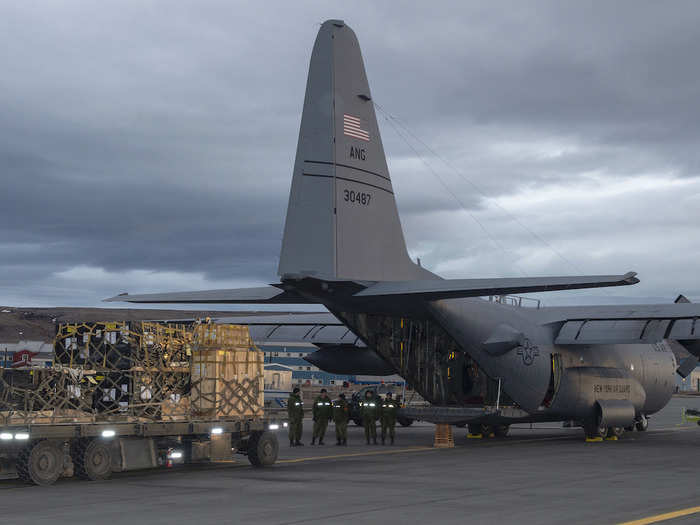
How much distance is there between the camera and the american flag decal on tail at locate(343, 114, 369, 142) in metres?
20.4

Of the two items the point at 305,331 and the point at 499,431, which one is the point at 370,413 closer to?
the point at 305,331

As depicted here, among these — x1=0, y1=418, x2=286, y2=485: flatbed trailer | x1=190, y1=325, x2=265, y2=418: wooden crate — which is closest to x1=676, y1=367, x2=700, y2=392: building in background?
x1=190, y1=325, x2=265, y2=418: wooden crate

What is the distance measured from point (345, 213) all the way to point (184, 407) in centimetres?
597

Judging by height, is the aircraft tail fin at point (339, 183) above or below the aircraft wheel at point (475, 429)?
above

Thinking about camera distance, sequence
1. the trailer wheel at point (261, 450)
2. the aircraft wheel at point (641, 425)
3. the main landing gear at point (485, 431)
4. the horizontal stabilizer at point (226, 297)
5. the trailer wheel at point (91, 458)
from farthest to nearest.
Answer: the aircraft wheel at point (641, 425) → the main landing gear at point (485, 431) → the horizontal stabilizer at point (226, 297) → the trailer wheel at point (261, 450) → the trailer wheel at point (91, 458)

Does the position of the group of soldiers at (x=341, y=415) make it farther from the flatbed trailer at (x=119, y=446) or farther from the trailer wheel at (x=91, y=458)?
the trailer wheel at (x=91, y=458)

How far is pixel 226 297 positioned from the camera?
64.1 feet

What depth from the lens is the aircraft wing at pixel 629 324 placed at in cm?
2339

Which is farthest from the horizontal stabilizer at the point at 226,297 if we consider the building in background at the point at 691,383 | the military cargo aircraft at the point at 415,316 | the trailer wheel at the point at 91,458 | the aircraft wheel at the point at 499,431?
the building in background at the point at 691,383

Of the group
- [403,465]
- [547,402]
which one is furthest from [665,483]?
[547,402]

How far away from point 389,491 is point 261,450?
4427 millimetres

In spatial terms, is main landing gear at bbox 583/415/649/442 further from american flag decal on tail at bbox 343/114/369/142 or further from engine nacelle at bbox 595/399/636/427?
american flag decal on tail at bbox 343/114/369/142

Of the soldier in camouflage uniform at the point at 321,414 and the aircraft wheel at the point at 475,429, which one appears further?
the aircraft wheel at the point at 475,429

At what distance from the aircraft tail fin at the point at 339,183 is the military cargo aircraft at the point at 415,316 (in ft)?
0.10
